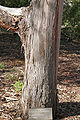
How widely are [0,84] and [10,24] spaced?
201 centimetres

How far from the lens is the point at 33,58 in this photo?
3.66 m

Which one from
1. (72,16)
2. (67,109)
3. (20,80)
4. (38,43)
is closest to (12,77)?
(20,80)

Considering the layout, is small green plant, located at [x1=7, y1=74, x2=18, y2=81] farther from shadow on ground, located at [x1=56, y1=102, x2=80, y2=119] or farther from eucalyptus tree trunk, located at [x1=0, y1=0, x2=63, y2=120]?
eucalyptus tree trunk, located at [x1=0, y1=0, x2=63, y2=120]

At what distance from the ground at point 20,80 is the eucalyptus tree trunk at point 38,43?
A: 475mm

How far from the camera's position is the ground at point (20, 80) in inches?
171

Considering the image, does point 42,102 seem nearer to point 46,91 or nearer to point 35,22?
point 46,91

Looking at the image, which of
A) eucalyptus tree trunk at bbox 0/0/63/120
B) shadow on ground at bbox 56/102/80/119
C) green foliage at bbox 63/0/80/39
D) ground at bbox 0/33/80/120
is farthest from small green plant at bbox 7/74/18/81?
green foliage at bbox 63/0/80/39

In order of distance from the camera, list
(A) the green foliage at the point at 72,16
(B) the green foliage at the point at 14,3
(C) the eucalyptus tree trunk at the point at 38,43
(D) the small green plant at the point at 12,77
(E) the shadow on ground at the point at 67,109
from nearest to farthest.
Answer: (C) the eucalyptus tree trunk at the point at 38,43 < (E) the shadow on ground at the point at 67,109 < (D) the small green plant at the point at 12,77 < (B) the green foliage at the point at 14,3 < (A) the green foliage at the point at 72,16

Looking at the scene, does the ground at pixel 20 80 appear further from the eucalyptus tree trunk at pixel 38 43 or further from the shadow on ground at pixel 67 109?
the eucalyptus tree trunk at pixel 38 43

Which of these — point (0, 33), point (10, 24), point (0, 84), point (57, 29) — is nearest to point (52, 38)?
point (57, 29)

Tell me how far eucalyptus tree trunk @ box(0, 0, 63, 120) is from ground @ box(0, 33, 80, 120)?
0.47 m

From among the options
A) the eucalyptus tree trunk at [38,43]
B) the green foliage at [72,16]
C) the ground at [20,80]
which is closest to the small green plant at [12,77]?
the ground at [20,80]

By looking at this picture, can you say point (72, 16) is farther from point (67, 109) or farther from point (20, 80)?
point (67, 109)

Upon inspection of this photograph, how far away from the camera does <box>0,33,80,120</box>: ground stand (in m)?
4.35
